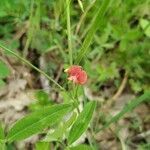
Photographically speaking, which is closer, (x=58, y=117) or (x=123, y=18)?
(x=58, y=117)

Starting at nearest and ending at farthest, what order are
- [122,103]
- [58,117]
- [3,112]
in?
[58,117]
[3,112]
[122,103]

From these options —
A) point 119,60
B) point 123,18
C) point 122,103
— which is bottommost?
point 122,103

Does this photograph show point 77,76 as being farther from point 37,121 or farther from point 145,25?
point 145,25

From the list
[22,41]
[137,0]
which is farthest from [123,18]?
[22,41]

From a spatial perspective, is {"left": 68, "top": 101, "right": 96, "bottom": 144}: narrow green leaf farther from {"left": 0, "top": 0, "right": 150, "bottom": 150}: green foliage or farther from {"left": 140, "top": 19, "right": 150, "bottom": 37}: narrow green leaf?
{"left": 140, "top": 19, "right": 150, "bottom": 37}: narrow green leaf

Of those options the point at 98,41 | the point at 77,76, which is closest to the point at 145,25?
the point at 98,41

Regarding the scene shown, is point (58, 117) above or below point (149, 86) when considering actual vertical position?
above

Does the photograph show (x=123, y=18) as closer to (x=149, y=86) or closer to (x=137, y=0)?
(x=137, y=0)

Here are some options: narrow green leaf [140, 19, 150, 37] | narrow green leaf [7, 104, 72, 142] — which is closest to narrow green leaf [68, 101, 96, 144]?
narrow green leaf [7, 104, 72, 142]
